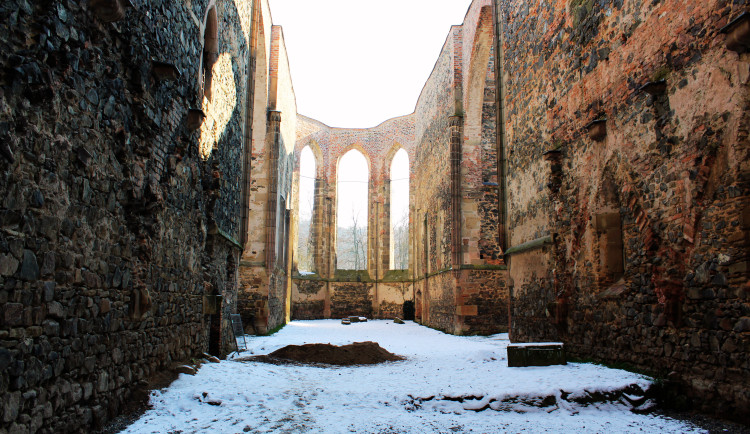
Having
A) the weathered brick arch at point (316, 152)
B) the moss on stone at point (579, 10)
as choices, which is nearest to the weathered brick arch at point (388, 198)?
the weathered brick arch at point (316, 152)

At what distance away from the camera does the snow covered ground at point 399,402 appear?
16.7 ft

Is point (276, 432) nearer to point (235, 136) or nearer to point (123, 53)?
point (123, 53)

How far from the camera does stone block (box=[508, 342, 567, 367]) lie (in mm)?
7844

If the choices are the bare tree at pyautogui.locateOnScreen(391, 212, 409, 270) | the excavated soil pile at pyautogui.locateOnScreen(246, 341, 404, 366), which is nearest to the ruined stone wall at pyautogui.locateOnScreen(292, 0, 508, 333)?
the excavated soil pile at pyautogui.locateOnScreen(246, 341, 404, 366)

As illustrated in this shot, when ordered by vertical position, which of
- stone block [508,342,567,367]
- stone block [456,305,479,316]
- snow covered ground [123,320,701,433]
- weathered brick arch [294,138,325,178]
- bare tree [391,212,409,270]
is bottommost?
snow covered ground [123,320,701,433]

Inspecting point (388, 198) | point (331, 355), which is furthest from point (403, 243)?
point (331, 355)

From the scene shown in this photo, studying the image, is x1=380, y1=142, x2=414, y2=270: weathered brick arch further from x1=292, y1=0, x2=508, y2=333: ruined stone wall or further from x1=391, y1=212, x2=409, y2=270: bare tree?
x1=391, y1=212, x2=409, y2=270: bare tree

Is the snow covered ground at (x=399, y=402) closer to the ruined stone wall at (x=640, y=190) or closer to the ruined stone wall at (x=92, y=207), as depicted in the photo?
the ruined stone wall at (x=92, y=207)

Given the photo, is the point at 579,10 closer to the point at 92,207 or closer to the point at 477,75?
the point at 92,207

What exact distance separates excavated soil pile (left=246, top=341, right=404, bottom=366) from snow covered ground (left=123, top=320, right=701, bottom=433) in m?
1.46

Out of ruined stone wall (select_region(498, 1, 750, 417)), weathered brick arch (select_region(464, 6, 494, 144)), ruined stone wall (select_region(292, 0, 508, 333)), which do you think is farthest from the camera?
ruined stone wall (select_region(292, 0, 508, 333))

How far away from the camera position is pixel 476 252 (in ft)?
54.6

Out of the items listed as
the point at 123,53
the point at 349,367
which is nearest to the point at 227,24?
the point at 123,53

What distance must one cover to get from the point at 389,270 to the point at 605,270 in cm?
1943
